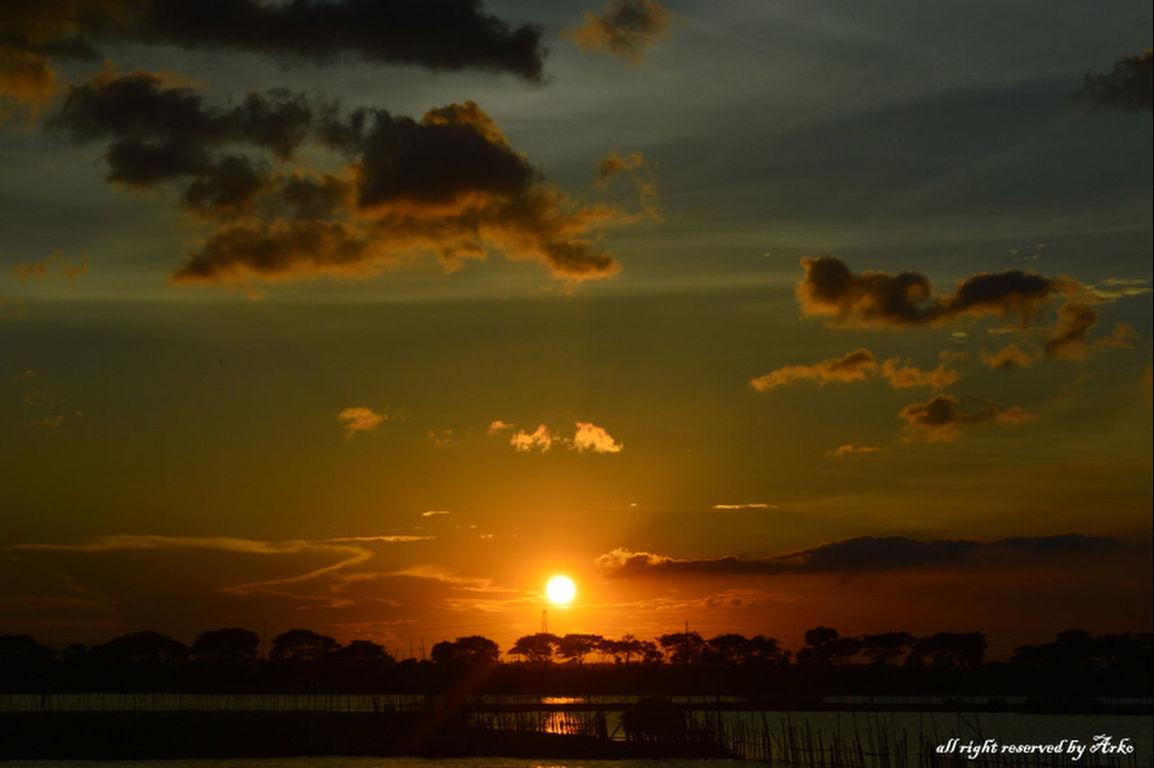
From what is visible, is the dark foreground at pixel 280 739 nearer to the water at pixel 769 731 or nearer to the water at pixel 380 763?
the water at pixel 380 763

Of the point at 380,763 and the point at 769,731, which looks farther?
the point at 769,731

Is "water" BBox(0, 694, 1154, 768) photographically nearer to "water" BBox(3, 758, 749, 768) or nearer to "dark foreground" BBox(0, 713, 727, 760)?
"water" BBox(3, 758, 749, 768)

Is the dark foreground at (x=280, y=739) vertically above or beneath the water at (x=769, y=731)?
above

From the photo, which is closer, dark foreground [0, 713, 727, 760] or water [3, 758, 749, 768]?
water [3, 758, 749, 768]

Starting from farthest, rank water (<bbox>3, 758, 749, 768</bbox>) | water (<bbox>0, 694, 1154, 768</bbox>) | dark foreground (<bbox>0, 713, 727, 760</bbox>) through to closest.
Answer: dark foreground (<bbox>0, 713, 727, 760</bbox>)
water (<bbox>0, 694, 1154, 768</bbox>)
water (<bbox>3, 758, 749, 768</bbox>)

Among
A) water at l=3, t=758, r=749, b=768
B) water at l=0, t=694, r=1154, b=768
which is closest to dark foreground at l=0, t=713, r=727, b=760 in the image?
water at l=3, t=758, r=749, b=768

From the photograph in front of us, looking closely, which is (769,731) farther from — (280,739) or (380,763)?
(280,739)

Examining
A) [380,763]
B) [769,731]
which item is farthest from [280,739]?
[769,731]

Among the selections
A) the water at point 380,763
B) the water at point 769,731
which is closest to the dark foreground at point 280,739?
the water at point 380,763

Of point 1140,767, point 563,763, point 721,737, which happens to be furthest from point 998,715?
point 563,763

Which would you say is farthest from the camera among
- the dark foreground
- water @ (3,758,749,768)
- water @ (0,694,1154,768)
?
the dark foreground

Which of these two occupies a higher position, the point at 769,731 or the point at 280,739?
the point at 280,739

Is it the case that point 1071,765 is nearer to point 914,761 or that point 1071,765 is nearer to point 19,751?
point 914,761

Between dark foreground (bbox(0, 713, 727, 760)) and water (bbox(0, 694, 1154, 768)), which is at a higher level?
dark foreground (bbox(0, 713, 727, 760))
